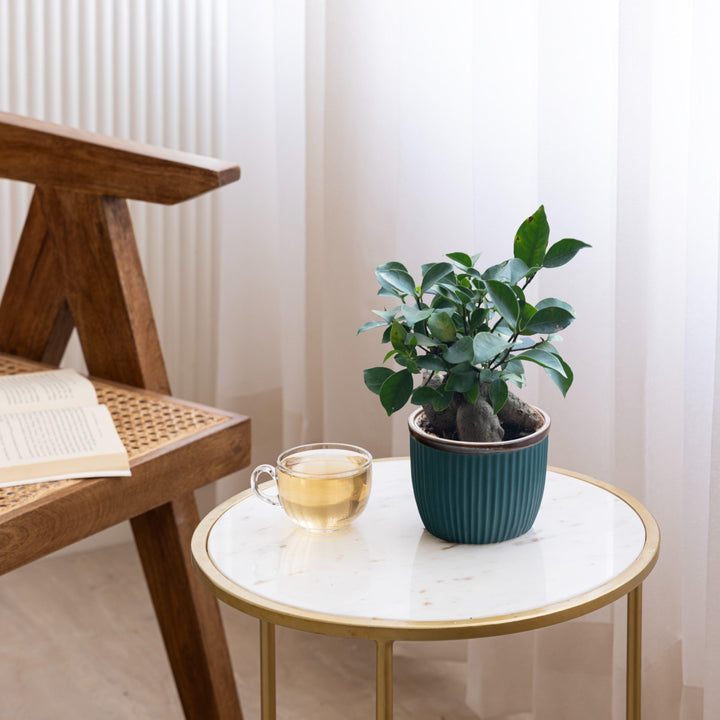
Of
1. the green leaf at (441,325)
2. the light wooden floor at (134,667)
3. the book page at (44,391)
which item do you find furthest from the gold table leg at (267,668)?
the light wooden floor at (134,667)

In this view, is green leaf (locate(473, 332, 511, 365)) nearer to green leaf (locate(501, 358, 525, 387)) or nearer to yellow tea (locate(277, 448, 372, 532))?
green leaf (locate(501, 358, 525, 387))

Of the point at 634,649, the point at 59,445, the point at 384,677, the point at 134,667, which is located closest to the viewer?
the point at 384,677

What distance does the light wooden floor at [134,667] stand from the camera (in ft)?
3.97

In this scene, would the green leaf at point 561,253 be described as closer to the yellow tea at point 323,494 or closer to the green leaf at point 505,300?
the green leaf at point 505,300

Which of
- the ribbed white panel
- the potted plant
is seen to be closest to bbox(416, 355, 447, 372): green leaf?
the potted plant

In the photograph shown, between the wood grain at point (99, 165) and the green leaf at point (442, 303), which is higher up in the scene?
the wood grain at point (99, 165)

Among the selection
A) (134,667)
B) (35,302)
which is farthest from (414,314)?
(134,667)

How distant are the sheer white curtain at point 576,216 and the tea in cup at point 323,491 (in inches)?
13.7

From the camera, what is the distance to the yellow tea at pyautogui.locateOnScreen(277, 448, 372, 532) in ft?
2.23

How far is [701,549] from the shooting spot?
0.91 meters

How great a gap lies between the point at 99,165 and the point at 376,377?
1.50 feet

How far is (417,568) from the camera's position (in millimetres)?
654

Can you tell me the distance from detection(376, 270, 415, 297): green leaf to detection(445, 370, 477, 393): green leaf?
0.23ft

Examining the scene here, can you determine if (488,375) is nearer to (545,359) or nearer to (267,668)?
(545,359)
